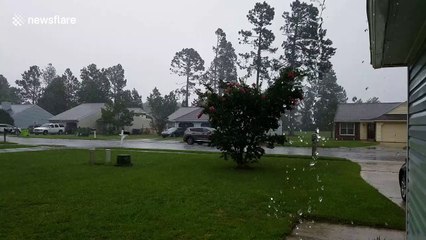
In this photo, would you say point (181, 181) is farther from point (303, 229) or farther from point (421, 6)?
point (421, 6)

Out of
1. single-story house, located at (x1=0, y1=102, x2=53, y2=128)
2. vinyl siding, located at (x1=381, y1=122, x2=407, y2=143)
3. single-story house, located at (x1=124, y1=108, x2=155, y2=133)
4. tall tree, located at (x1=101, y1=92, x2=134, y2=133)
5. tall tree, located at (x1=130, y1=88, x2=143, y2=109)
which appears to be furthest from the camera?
Answer: tall tree, located at (x1=130, y1=88, x2=143, y2=109)

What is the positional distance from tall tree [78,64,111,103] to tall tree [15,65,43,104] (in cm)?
2309

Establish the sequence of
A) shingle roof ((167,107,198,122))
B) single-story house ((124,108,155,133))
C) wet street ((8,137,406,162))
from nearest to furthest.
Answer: wet street ((8,137,406,162)) → shingle roof ((167,107,198,122)) → single-story house ((124,108,155,133))

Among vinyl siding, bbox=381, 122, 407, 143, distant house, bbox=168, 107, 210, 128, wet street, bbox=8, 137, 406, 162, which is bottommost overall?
wet street, bbox=8, 137, 406, 162

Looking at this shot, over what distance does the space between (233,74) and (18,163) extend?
63225 mm

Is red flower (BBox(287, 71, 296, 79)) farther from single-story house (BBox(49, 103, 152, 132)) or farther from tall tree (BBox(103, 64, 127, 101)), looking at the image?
tall tree (BBox(103, 64, 127, 101))

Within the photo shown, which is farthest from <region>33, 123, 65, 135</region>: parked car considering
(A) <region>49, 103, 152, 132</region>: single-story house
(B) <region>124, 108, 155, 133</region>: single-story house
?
(B) <region>124, 108, 155, 133</region>: single-story house

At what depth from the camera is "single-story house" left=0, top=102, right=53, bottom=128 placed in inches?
2793

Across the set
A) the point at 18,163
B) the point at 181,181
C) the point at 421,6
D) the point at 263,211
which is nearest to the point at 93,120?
the point at 18,163

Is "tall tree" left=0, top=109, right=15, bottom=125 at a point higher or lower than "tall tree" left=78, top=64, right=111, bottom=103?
lower

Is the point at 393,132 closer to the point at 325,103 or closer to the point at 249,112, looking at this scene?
the point at 249,112

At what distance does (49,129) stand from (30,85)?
6549cm

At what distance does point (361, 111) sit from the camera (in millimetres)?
46781

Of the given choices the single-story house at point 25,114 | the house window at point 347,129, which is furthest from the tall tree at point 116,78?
the house window at point 347,129
